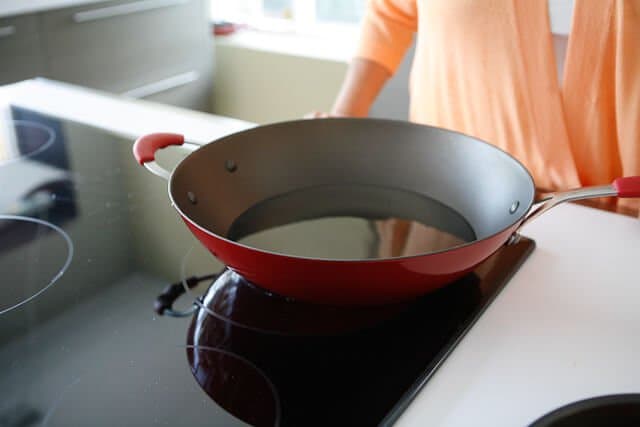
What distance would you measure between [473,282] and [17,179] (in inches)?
22.0

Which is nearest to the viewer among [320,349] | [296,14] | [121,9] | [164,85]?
[320,349]

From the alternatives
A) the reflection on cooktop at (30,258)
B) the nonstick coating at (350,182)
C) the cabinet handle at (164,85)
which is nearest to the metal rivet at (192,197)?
the nonstick coating at (350,182)

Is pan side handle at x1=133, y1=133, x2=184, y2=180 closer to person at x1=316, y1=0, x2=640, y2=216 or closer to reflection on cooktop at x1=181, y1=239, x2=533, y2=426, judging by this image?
reflection on cooktop at x1=181, y1=239, x2=533, y2=426

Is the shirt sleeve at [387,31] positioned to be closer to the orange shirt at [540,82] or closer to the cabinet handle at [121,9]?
the orange shirt at [540,82]

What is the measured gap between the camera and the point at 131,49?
222 cm

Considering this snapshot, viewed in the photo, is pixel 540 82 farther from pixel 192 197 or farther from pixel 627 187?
pixel 192 197

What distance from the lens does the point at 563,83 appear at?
2.44 feet

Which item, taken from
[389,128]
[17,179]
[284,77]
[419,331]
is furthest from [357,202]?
[284,77]

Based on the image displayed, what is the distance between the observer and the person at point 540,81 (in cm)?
69

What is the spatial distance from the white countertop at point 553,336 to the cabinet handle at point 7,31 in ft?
5.45

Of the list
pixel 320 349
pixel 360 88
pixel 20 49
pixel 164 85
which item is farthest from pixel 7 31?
pixel 320 349

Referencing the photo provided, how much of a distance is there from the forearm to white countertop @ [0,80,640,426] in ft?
1.15

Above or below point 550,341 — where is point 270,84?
below

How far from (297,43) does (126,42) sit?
0.64 metres
